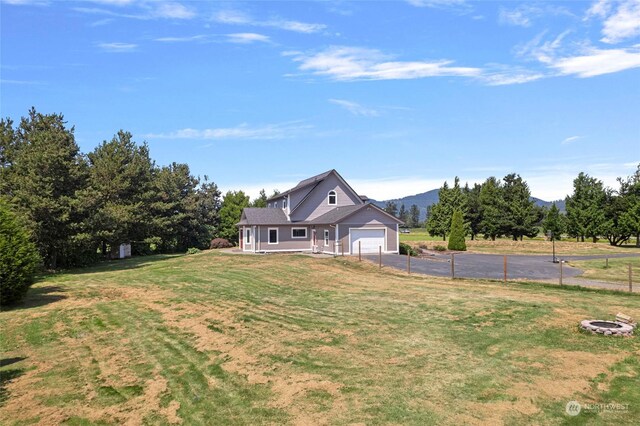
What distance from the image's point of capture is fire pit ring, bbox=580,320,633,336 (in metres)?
10.5

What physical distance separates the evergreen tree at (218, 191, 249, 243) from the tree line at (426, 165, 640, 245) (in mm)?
32086

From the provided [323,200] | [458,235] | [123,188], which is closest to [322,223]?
[323,200]

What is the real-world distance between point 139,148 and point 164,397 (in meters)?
51.4

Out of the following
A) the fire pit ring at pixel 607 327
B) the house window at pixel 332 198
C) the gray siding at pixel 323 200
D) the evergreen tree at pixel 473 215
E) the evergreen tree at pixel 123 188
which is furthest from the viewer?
the evergreen tree at pixel 473 215

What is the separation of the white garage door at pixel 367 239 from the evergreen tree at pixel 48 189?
868 inches

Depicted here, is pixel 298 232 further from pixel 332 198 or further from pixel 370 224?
pixel 370 224

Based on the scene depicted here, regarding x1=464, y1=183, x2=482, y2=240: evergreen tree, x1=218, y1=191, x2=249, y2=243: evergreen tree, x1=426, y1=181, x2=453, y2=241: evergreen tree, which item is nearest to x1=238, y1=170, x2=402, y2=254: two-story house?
x1=218, y1=191, x2=249, y2=243: evergreen tree

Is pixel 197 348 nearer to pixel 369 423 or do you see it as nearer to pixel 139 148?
pixel 369 423

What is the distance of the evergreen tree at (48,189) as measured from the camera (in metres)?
25.8

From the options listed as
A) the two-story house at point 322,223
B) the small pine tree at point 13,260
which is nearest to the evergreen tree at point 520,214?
the two-story house at point 322,223

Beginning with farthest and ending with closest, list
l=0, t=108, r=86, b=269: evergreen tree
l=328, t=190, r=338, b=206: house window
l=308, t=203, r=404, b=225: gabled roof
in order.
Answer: l=328, t=190, r=338, b=206: house window < l=308, t=203, r=404, b=225: gabled roof < l=0, t=108, r=86, b=269: evergreen tree

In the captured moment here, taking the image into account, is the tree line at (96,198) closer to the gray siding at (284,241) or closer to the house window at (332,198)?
the gray siding at (284,241)

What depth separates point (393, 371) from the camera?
830 cm

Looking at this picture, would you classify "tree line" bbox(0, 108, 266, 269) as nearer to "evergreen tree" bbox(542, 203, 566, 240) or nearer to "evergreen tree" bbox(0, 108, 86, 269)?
"evergreen tree" bbox(0, 108, 86, 269)
